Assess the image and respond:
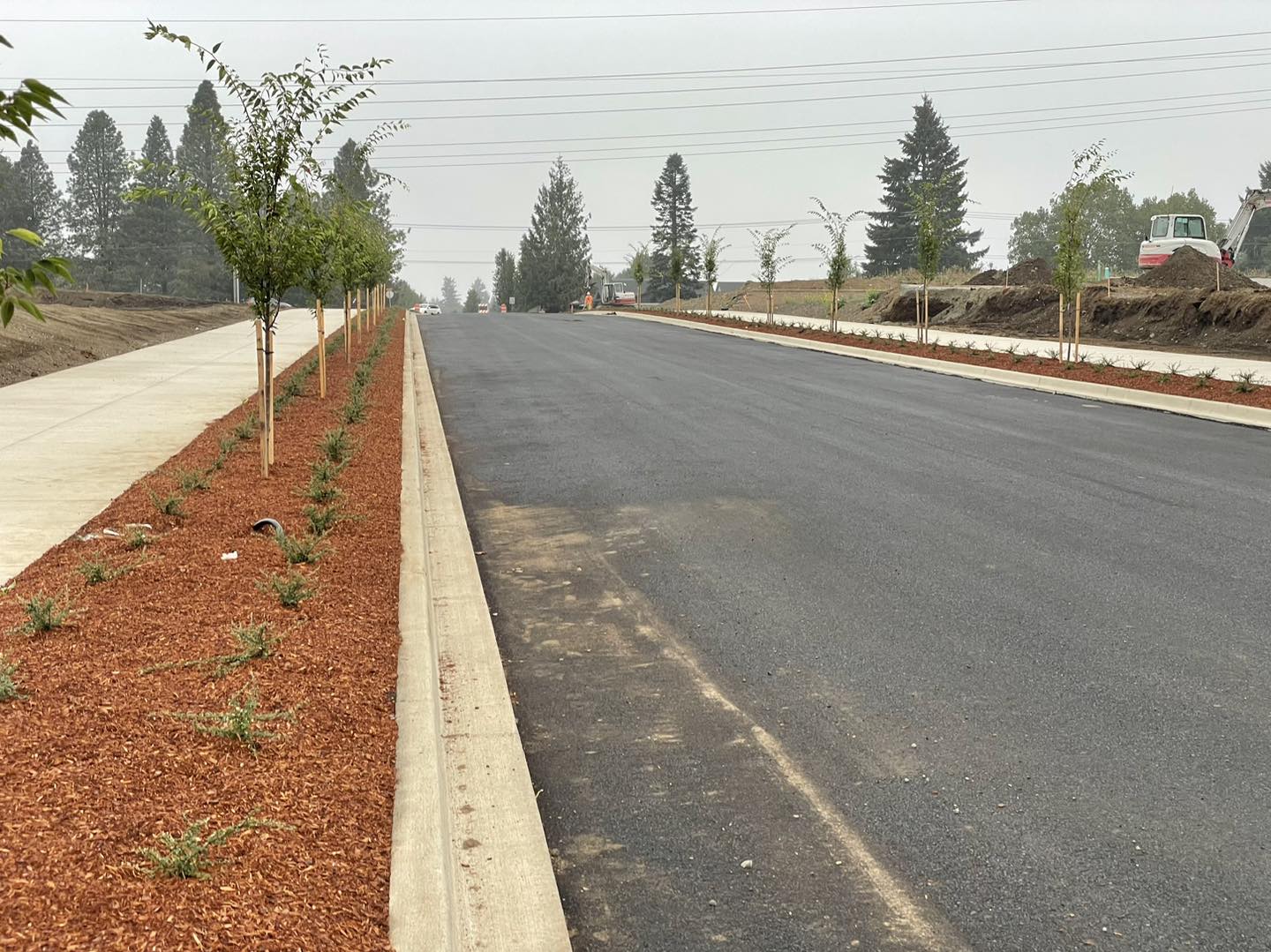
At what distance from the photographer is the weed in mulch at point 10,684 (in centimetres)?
431

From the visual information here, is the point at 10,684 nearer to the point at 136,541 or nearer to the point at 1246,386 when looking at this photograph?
the point at 136,541

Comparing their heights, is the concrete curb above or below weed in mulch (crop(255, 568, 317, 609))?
above

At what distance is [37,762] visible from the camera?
3734mm

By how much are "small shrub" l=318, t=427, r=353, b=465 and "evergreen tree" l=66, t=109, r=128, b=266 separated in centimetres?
9030

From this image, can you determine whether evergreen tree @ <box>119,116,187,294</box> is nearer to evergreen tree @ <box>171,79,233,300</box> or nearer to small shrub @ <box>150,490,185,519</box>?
evergreen tree @ <box>171,79,233,300</box>

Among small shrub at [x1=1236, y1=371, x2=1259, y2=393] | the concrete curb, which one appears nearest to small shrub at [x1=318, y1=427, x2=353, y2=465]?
the concrete curb

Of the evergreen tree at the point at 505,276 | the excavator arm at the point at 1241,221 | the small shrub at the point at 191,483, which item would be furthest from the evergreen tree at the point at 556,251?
the small shrub at the point at 191,483

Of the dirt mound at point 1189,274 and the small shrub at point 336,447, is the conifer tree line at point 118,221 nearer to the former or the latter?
the dirt mound at point 1189,274

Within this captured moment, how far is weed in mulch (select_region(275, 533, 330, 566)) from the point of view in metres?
6.56

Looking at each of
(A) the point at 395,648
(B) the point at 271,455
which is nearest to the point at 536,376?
(B) the point at 271,455

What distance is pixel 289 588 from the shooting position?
5.75m

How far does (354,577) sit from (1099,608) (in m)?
4.23

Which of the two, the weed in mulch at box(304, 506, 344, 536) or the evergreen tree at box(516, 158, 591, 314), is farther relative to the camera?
the evergreen tree at box(516, 158, 591, 314)

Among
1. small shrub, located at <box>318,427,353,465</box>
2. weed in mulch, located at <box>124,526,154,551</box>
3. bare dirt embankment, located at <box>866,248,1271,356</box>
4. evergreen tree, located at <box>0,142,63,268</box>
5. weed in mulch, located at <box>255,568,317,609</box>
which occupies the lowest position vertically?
weed in mulch, located at <box>255,568,317,609</box>
